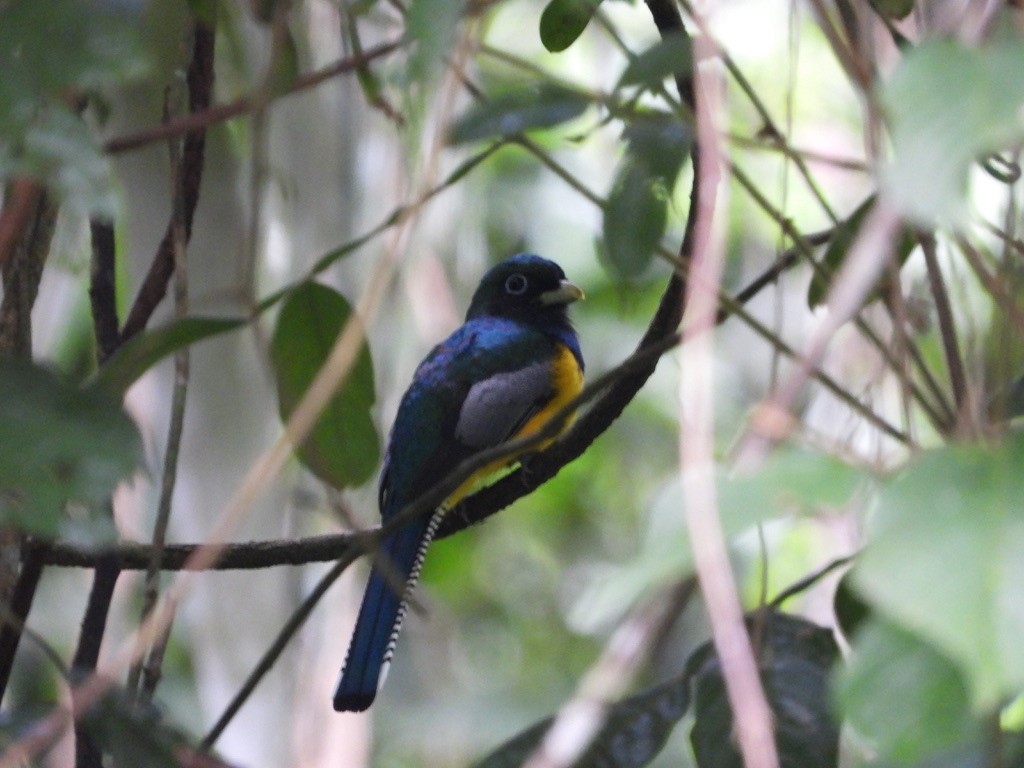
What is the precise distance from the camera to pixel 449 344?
3834mm

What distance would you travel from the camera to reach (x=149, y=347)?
162cm

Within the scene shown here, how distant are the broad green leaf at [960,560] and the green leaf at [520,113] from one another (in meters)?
0.69

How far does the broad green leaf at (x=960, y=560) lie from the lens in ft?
2.56

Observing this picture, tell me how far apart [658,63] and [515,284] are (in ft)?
9.21

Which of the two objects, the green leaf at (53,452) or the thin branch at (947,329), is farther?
the thin branch at (947,329)

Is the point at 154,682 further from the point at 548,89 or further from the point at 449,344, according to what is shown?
the point at 449,344

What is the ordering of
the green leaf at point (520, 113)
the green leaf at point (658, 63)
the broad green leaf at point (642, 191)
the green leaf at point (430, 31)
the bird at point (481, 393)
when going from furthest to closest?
the bird at point (481, 393), the broad green leaf at point (642, 191), the green leaf at point (520, 113), the green leaf at point (658, 63), the green leaf at point (430, 31)

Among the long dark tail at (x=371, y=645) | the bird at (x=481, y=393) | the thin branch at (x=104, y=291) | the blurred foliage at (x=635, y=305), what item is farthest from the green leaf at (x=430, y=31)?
the bird at (x=481, y=393)

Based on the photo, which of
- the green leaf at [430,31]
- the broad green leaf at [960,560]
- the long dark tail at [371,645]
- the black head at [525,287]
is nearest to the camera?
the broad green leaf at [960,560]

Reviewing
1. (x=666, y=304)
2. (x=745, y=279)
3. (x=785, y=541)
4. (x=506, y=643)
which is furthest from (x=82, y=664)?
(x=506, y=643)

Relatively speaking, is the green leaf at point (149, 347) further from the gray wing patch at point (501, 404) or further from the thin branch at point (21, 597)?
the gray wing patch at point (501, 404)

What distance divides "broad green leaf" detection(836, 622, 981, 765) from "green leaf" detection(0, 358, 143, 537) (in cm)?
69

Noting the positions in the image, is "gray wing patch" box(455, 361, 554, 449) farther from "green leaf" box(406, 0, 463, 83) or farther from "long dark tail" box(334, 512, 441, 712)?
"green leaf" box(406, 0, 463, 83)

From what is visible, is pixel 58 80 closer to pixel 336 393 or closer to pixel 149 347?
pixel 149 347
